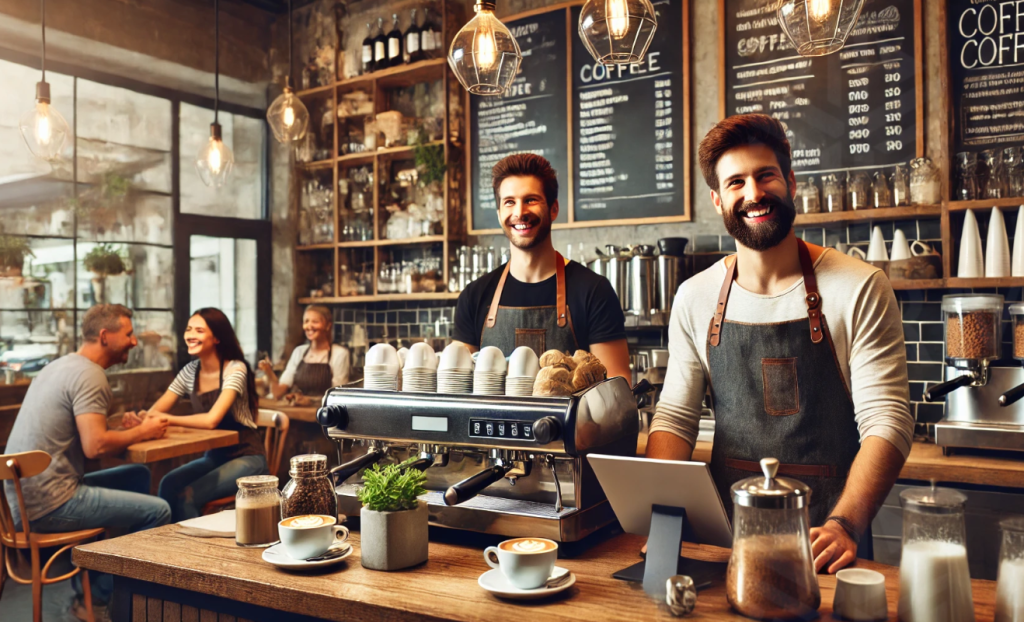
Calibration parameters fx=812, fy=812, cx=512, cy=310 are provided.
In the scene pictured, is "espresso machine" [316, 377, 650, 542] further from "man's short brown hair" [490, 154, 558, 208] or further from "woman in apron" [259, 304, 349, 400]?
"woman in apron" [259, 304, 349, 400]

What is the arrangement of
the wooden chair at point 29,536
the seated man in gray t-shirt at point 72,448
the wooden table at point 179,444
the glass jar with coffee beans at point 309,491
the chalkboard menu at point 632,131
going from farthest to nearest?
the chalkboard menu at point 632,131 → the wooden table at point 179,444 → the seated man in gray t-shirt at point 72,448 → the wooden chair at point 29,536 → the glass jar with coffee beans at point 309,491

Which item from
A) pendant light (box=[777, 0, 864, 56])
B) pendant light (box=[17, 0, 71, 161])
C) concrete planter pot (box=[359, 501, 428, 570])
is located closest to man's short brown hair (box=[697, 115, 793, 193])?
pendant light (box=[777, 0, 864, 56])

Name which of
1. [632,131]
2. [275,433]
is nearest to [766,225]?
[632,131]

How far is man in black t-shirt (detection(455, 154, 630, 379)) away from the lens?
2602mm

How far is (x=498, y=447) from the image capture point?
174 cm

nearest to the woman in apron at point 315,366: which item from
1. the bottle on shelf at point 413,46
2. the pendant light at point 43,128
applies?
the bottle on shelf at point 413,46

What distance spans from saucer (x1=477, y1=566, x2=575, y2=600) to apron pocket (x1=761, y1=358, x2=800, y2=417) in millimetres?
800

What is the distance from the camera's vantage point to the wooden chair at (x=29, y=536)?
3.14m

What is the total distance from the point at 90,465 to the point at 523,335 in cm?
335

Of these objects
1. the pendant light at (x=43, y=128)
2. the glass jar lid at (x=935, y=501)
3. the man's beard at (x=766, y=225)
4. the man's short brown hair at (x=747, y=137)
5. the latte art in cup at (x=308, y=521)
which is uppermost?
the pendant light at (x=43, y=128)

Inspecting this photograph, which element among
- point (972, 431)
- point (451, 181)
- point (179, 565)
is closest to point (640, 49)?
point (179, 565)

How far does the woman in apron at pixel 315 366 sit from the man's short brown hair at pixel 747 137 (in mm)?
3702

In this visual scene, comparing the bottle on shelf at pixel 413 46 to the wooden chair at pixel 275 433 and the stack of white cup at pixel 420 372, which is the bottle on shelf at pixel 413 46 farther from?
the stack of white cup at pixel 420 372

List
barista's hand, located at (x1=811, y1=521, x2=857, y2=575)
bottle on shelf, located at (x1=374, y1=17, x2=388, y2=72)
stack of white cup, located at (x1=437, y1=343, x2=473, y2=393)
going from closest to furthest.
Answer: barista's hand, located at (x1=811, y1=521, x2=857, y2=575)
stack of white cup, located at (x1=437, y1=343, x2=473, y2=393)
bottle on shelf, located at (x1=374, y1=17, x2=388, y2=72)
